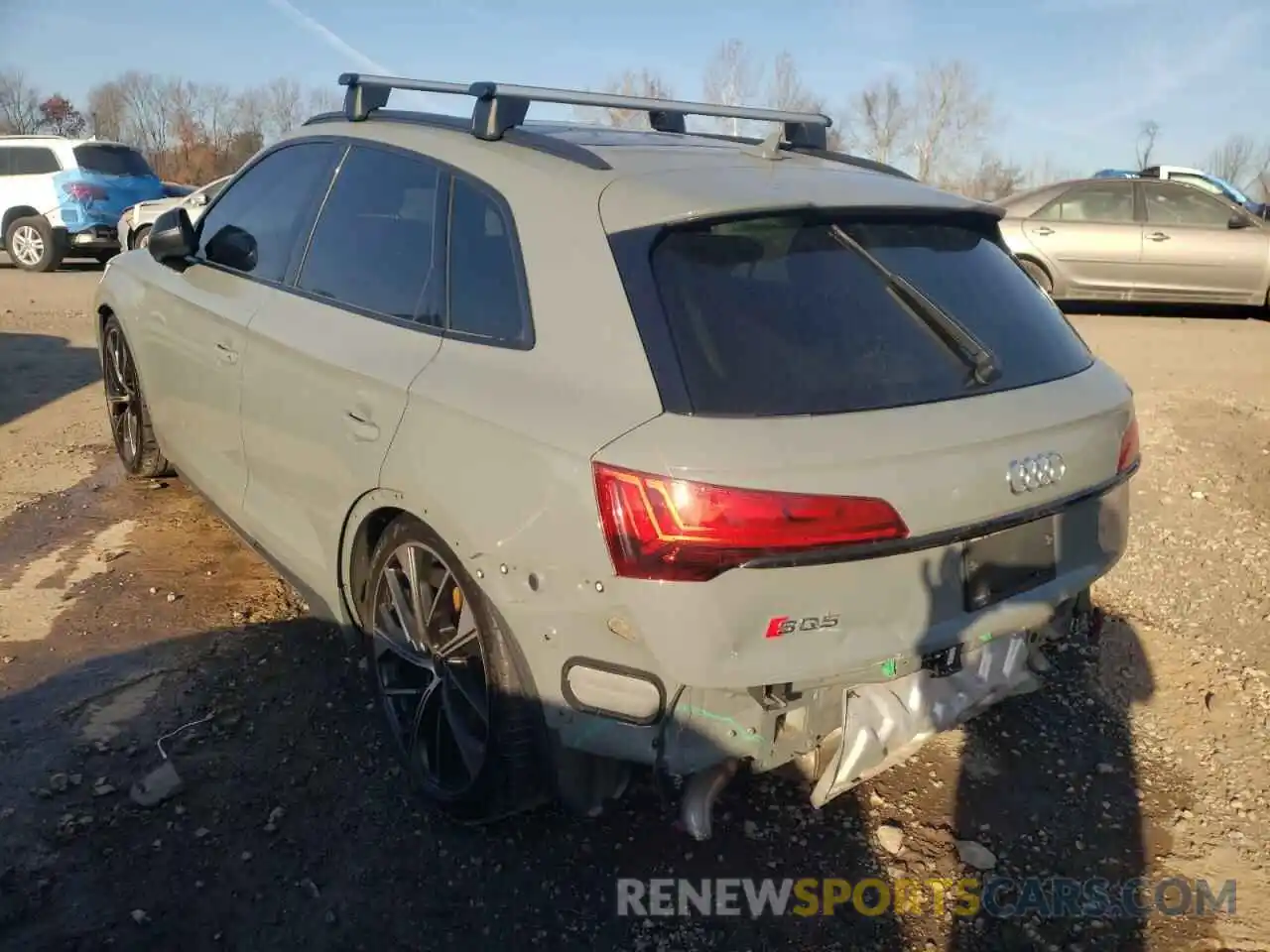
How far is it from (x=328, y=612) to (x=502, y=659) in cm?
102

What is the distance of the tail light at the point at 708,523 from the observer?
6.85 ft

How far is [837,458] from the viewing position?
2.15 metres

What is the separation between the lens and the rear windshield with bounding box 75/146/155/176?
603 inches

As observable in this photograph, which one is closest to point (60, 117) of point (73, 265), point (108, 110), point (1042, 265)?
point (108, 110)

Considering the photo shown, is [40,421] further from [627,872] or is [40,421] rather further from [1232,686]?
[1232,686]

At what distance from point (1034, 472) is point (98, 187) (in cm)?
1598

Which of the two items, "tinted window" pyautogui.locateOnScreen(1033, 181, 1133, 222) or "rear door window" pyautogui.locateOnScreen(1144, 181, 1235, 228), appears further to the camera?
"tinted window" pyautogui.locateOnScreen(1033, 181, 1133, 222)

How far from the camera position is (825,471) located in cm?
212

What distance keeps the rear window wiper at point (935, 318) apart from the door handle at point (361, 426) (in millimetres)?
1281

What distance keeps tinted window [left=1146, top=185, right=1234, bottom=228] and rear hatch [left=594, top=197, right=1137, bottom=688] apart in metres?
10.3

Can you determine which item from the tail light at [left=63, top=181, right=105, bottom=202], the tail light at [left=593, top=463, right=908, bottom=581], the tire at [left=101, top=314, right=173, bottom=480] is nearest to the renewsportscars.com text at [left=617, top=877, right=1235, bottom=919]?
the tail light at [left=593, top=463, right=908, bottom=581]

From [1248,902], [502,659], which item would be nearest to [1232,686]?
[1248,902]

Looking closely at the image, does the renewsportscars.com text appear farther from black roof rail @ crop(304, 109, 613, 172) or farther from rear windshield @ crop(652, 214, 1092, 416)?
black roof rail @ crop(304, 109, 613, 172)

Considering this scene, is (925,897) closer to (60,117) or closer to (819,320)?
(819,320)
